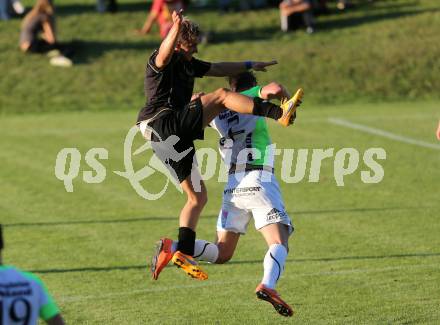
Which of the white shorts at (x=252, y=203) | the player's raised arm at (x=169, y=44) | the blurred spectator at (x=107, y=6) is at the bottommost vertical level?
the blurred spectator at (x=107, y=6)

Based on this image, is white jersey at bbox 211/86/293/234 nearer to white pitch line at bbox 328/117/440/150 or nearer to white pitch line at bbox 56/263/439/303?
white pitch line at bbox 56/263/439/303

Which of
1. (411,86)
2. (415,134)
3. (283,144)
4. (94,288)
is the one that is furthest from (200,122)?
(411,86)

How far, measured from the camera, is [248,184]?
9188mm

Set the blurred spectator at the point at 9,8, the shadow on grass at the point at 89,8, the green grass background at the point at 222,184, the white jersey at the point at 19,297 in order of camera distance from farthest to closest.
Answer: the shadow on grass at the point at 89,8, the blurred spectator at the point at 9,8, the green grass background at the point at 222,184, the white jersey at the point at 19,297

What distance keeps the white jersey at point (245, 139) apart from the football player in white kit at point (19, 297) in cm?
419

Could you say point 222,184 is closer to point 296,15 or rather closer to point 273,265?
point 273,265

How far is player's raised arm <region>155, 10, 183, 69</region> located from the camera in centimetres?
905

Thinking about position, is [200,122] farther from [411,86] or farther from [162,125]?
[411,86]

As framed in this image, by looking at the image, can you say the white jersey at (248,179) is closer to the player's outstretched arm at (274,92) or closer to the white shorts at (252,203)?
the white shorts at (252,203)

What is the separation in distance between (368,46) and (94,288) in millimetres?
20112

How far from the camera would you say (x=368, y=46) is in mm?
29219

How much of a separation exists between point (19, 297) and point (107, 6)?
90.3ft

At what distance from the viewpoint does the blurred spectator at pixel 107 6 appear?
3185 centimetres

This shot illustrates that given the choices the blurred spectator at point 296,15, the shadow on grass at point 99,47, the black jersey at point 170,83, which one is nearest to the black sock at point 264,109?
the black jersey at point 170,83
